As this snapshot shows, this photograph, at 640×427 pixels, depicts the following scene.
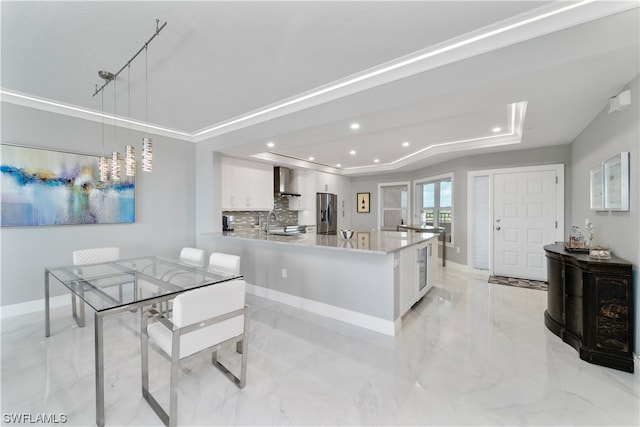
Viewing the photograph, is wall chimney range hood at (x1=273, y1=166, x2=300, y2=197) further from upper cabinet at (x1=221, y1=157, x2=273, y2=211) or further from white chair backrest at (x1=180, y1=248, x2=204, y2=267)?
white chair backrest at (x1=180, y1=248, x2=204, y2=267)

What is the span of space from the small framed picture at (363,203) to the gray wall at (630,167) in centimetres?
492

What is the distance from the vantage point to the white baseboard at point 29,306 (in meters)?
3.11

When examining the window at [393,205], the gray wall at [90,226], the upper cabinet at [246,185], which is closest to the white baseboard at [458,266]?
the window at [393,205]

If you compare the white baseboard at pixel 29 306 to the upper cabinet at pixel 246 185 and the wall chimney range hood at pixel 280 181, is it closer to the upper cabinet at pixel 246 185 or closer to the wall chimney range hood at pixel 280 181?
the upper cabinet at pixel 246 185

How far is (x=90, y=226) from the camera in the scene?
3.65 metres

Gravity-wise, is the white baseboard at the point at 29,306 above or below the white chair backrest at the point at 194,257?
below

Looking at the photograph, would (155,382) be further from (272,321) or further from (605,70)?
(605,70)

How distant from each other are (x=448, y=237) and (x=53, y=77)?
6.48 m

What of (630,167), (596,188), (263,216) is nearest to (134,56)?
(263,216)

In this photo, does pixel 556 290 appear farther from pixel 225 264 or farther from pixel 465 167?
pixel 225 264

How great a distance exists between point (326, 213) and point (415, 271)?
397 cm

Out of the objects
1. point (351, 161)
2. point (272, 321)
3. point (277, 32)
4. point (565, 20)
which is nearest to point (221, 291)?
point (272, 321)

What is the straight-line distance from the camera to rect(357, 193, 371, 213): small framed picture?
8117 millimetres

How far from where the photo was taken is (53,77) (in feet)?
8.63
